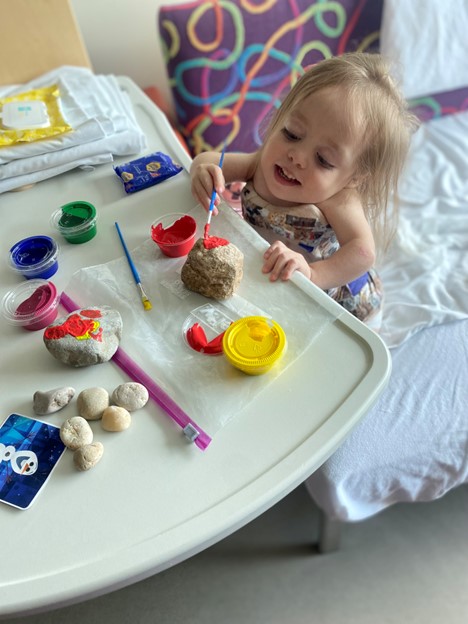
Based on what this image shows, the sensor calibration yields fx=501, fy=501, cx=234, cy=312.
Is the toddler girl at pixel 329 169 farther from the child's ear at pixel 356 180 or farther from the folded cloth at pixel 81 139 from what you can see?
the folded cloth at pixel 81 139

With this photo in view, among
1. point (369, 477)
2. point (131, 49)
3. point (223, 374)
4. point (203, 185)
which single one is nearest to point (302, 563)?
point (369, 477)

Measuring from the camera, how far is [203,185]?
35.8 inches

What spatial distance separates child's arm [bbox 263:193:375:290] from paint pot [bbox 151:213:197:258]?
0.13m

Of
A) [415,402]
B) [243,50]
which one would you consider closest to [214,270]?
[415,402]

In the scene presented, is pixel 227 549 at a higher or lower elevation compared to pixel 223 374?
lower

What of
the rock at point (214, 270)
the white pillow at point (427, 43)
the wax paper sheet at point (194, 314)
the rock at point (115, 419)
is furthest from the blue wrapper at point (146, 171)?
the white pillow at point (427, 43)

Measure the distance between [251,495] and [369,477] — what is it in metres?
0.46

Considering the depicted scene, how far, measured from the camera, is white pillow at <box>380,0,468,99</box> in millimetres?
1505

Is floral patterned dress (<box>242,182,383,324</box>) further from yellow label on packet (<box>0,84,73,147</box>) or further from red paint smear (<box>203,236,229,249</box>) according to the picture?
yellow label on packet (<box>0,84,73,147</box>)

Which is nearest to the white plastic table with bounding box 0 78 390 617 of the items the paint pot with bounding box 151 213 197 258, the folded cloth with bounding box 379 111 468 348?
the paint pot with bounding box 151 213 197 258

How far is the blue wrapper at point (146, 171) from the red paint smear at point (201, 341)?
37cm

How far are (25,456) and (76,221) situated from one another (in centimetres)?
44

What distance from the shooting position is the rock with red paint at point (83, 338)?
673 millimetres

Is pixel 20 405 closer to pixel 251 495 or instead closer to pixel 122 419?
pixel 122 419
